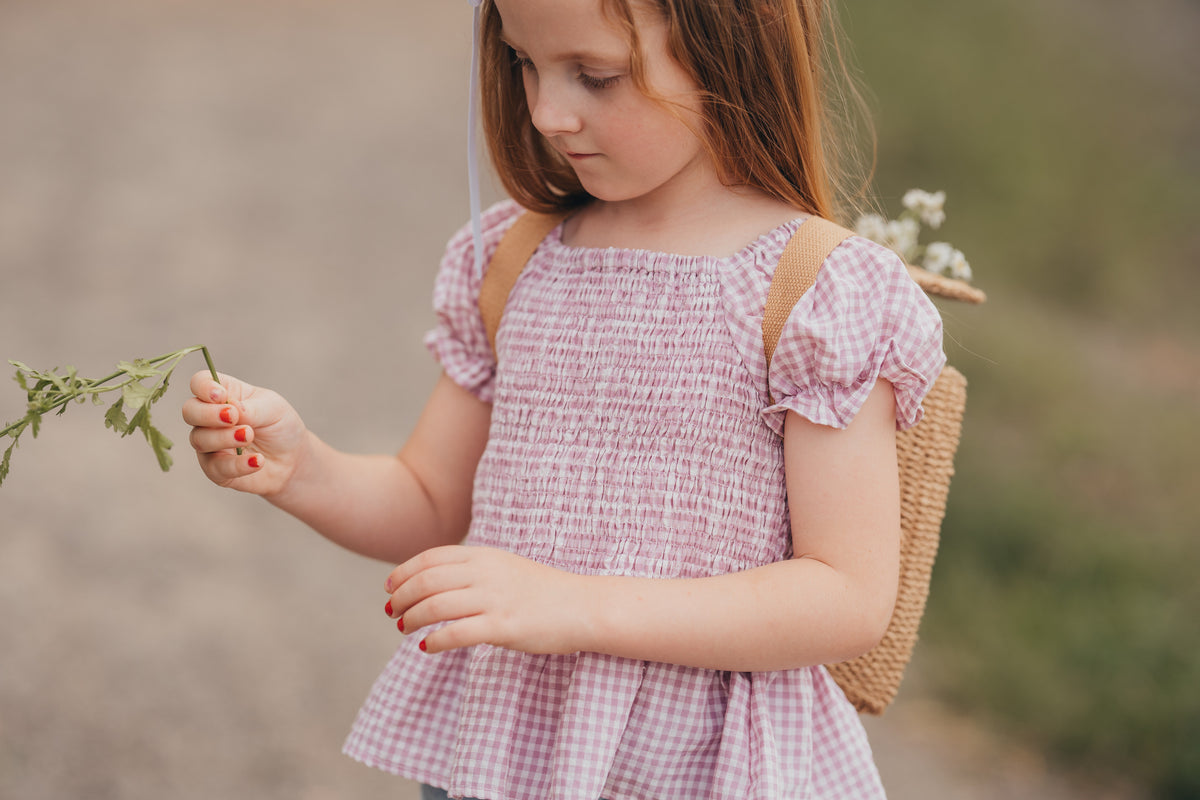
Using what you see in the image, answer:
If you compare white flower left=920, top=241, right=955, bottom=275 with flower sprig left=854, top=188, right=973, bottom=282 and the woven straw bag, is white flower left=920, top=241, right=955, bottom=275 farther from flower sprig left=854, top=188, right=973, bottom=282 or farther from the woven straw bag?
the woven straw bag

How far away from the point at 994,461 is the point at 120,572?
2796mm

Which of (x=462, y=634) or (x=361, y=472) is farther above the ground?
(x=361, y=472)

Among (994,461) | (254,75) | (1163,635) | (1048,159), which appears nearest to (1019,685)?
(1163,635)

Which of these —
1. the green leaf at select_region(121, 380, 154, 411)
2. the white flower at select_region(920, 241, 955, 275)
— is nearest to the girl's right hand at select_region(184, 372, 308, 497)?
the green leaf at select_region(121, 380, 154, 411)

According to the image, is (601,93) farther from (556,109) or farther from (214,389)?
(214,389)

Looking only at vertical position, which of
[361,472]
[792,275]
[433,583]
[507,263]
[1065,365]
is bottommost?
[1065,365]

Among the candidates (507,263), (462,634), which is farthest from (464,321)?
(462,634)

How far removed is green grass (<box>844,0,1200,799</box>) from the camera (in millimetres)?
3428

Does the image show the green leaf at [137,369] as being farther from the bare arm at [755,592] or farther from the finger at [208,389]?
the bare arm at [755,592]

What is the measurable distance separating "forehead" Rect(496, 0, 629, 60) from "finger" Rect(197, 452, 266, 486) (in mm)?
565

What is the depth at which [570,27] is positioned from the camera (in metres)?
1.31

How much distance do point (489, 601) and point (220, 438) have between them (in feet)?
1.29

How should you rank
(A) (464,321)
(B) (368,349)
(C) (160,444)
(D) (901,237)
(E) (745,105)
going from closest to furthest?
(C) (160,444)
(E) (745,105)
(A) (464,321)
(D) (901,237)
(B) (368,349)

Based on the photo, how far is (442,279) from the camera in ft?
5.56
